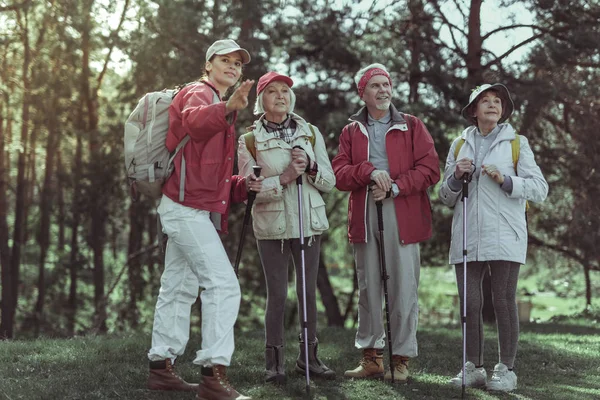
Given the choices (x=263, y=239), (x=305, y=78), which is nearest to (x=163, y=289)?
(x=263, y=239)

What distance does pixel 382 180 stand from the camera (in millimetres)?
5406

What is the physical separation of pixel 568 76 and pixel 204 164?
931 cm

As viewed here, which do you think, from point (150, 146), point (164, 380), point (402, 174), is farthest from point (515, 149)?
point (164, 380)

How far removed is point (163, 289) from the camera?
Result: 4.96 metres

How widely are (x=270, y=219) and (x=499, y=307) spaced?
1.68 meters

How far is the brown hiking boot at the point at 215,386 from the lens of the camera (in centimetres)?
446

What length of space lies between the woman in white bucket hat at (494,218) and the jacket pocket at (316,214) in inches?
37.0

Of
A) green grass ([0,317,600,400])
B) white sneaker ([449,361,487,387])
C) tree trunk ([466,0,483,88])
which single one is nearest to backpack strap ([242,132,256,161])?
green grass ([0,317,600,400])

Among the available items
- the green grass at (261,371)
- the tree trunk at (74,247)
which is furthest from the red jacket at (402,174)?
the tree trunk at (74,247)

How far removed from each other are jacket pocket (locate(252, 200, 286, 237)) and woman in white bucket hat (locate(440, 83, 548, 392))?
1.24 m

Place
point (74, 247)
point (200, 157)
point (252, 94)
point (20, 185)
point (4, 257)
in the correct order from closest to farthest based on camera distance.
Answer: point (200, 157)
point (252, 94)
point (4, 257)
point (20, 185)
point (74, 247)

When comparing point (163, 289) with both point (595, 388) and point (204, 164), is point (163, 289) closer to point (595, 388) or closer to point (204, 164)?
point (204, 164)

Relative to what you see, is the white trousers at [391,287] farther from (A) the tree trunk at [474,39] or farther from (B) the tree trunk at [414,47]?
(A) the tree trunk at [474,39]

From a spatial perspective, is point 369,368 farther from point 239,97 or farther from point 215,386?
point 239,97
